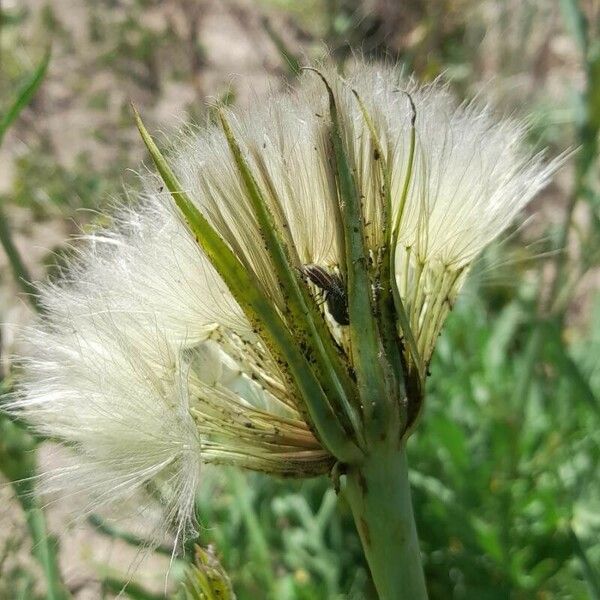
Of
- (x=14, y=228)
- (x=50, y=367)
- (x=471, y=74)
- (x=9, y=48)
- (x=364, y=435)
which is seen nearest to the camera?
(x=364, y=435)

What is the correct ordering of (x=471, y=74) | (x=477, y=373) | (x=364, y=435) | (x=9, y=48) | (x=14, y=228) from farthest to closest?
(x=9, y=48) < (x=471, y=74) < (x=14, y=228) < (x=477, y=373) < (x=364, y=435)

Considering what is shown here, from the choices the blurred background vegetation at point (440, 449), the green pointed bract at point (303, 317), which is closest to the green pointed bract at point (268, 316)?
the green pointed bract at point (303, 317)

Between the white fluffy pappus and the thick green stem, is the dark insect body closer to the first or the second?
the white fluffy pappus

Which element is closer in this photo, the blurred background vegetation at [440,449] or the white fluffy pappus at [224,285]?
the white fluffy pappus at [224,285]

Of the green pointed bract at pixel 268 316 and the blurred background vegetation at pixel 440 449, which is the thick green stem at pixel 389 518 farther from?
the blurred background vegetation at pixel 440 449

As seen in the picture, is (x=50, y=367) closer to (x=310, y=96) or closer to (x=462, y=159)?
(x=310, y=96)

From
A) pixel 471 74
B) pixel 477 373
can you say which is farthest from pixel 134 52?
pixel 477 373

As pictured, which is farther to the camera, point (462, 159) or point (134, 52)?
point (134, 52)
